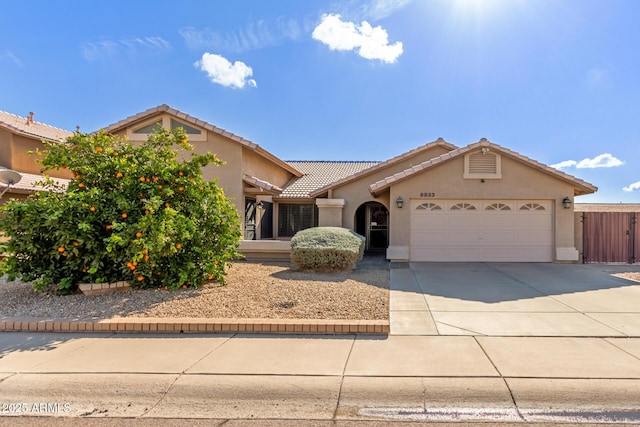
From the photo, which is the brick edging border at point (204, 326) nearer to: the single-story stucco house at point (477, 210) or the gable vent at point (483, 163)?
the single-story stucco house at point (477, 210)

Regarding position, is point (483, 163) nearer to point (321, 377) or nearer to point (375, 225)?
point (375, 225)

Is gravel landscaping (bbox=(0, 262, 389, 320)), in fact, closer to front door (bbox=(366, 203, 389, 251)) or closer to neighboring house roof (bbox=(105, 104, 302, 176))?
neighboring house roof (bbox=(105, 104, 302, 176))

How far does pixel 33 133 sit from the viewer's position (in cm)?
1716

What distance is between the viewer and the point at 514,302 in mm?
7586

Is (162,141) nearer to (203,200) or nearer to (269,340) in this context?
(203,200)

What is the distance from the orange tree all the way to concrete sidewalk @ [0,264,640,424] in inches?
77.2

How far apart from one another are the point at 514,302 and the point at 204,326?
20.3 feet

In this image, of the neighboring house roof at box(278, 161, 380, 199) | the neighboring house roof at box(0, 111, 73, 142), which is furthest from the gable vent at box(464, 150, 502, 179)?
the neighboring house roof at box(0, 111, 73, 142)

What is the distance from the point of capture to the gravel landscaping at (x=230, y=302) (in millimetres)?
6461

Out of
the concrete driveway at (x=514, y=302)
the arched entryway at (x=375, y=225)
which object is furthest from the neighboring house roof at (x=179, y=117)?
the concrete driveway at (x=514, y=302)

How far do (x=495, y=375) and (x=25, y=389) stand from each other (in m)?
5.43

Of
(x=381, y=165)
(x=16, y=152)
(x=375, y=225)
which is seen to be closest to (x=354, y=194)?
(x=381, y=165)

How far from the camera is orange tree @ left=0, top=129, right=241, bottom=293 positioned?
720cm

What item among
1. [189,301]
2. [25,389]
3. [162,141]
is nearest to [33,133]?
[162,141]
